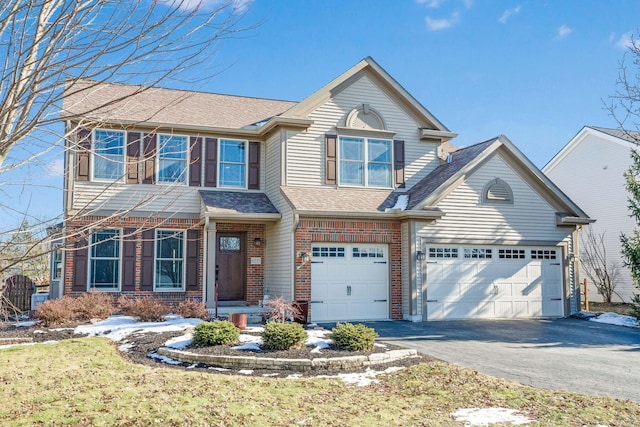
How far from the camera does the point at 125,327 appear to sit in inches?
489

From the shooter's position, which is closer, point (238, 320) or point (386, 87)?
point (238, 320)

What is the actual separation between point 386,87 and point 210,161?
5.84 meters

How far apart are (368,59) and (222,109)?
5.13 metres

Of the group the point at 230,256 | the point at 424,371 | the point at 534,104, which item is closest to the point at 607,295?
the point at 534,104

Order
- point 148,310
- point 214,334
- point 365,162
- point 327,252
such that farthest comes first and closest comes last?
point 365,162
point 327,252
point 148,310
point 214,334

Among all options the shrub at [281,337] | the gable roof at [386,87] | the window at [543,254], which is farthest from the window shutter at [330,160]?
the shrub at [281,337]

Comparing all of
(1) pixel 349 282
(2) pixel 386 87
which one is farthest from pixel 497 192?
(1) pixel 349 282

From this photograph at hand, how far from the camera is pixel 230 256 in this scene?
54.4ft

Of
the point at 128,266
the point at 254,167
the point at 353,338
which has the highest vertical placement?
the point at 254,167

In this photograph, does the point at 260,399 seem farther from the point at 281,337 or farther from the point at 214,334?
the point at 214,334

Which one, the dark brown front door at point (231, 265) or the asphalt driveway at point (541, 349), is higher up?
the dark brown front door at point (231, 265)

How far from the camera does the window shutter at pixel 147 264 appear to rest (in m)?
Result: 15.7

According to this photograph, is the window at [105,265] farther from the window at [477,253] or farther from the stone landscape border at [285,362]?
the window at [477,253]

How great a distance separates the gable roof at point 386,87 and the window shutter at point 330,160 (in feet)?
3.49
